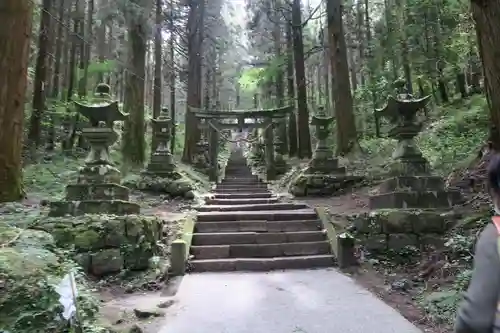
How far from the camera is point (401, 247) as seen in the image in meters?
6.85

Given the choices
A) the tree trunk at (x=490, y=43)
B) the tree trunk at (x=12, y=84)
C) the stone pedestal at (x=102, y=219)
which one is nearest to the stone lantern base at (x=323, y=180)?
the stone pedestal at (x=102, y=219)

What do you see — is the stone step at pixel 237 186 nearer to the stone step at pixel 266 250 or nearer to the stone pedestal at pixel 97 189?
the stone step at pixel 266 250

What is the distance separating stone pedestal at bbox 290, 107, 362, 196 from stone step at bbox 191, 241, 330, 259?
15.4 ft

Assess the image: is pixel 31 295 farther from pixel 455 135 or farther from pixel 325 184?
pixel 455 135

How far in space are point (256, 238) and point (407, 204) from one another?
2756 millimetres

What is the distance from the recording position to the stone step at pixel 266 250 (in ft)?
24.4

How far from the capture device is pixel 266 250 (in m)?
7.55

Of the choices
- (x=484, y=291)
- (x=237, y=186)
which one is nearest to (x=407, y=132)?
(x=484, y=291)

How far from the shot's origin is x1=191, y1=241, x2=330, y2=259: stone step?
24.4 feet

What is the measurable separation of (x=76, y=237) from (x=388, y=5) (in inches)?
663

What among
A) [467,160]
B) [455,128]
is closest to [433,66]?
[455,128]

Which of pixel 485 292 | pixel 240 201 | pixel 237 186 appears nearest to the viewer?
pixel 485 292

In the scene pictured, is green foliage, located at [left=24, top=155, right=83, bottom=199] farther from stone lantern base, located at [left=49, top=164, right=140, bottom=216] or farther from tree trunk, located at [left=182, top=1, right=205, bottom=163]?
tree trunk, located at [left=182, top=1, right=205, bottom=163]

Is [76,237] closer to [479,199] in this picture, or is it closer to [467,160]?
[479,199]
